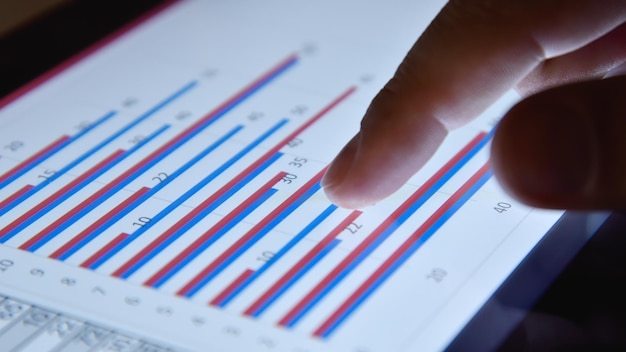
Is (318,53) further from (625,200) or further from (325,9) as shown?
(625,200)

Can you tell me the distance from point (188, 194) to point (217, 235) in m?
0.05

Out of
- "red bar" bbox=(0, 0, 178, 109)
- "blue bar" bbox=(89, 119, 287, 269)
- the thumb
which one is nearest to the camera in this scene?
the thumb

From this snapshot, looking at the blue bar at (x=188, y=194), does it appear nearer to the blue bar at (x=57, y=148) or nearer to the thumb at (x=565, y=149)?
the blue bar at (x=57, y=148)

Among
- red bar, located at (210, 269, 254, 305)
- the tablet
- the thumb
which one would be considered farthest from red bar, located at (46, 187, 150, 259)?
the thumb

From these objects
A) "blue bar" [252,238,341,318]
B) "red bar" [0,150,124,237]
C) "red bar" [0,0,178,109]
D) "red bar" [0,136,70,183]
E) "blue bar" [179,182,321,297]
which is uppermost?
"red bar" [0,0,178,109]

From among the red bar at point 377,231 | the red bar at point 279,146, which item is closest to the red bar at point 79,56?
the red bar at point 279,146

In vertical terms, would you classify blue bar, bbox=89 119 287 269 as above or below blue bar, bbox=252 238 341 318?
above

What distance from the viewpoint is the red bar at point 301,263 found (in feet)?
1.60

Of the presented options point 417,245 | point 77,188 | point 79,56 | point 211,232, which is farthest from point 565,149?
point 79,56

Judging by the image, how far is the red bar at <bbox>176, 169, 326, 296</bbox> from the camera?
503mm

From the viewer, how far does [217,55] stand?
0.76 meters

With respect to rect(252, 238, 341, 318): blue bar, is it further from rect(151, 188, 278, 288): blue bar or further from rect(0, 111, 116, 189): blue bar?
rect(0, 111, 116, 189): blue bar

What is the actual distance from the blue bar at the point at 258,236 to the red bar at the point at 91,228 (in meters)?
0.09

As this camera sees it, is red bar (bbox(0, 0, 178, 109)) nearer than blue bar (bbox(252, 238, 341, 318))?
No
